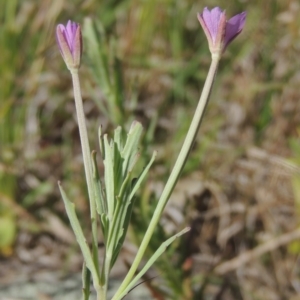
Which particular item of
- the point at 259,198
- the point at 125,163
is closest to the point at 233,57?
the point at 259,198

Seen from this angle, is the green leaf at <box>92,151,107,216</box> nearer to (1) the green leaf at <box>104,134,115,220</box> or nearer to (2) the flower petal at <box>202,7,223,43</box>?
(1) the green leaf at <box>104,134,115,220</box>

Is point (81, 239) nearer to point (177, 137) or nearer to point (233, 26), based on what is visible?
point (233, 26)

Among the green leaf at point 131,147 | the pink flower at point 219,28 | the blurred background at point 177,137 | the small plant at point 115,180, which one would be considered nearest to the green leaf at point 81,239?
the small plant at point 115,180

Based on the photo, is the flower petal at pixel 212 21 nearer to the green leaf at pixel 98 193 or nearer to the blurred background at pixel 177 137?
the green leaf at pixel 98 193

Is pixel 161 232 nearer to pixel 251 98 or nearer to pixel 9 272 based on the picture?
pixel 9 272

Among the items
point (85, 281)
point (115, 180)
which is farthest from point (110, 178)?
point (85, 281)
